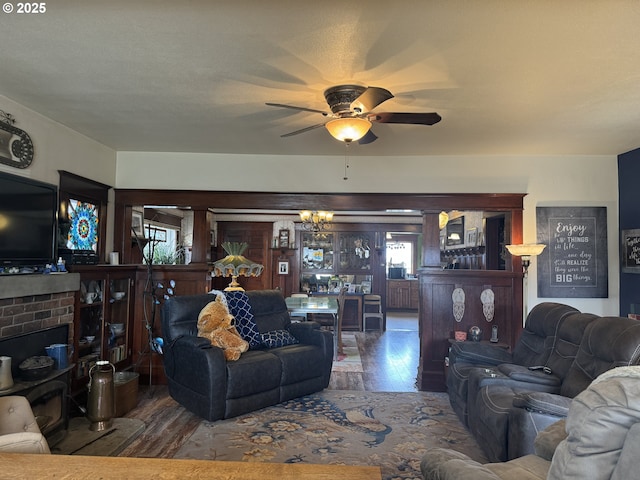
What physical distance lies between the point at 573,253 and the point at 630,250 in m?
0.52

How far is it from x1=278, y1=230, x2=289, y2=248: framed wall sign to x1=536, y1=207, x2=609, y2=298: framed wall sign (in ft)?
17.0

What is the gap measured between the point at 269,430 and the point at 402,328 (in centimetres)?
568

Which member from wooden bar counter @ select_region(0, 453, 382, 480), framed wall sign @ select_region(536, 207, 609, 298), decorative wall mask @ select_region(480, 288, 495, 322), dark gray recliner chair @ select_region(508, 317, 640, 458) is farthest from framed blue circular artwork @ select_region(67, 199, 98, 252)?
framed wall sign @ select_region(536, 207, 609, 298)

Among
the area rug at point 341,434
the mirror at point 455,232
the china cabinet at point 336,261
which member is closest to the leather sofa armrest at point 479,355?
the area rug at point 341,434

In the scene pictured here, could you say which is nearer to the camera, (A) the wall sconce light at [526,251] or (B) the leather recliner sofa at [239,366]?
(B) the leather recliner sofa at [239,366]

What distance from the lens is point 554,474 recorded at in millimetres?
1209

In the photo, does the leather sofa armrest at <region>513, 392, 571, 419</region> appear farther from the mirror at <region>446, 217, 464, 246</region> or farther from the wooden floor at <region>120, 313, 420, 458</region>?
the mirror at <region>446, 217, 464, 246</region>

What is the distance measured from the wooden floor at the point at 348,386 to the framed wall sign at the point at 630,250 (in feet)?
8.52

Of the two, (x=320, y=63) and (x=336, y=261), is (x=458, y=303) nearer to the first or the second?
(x=320, y=63)

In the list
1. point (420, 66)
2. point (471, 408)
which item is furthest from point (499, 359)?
point (420, 66)

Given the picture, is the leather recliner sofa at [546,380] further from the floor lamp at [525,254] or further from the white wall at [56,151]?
the white wall at [56,151]

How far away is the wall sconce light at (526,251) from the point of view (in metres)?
4.20

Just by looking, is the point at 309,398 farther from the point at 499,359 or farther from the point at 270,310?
the point at 499,359

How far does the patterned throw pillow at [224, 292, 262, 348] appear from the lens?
4230 millimetres
